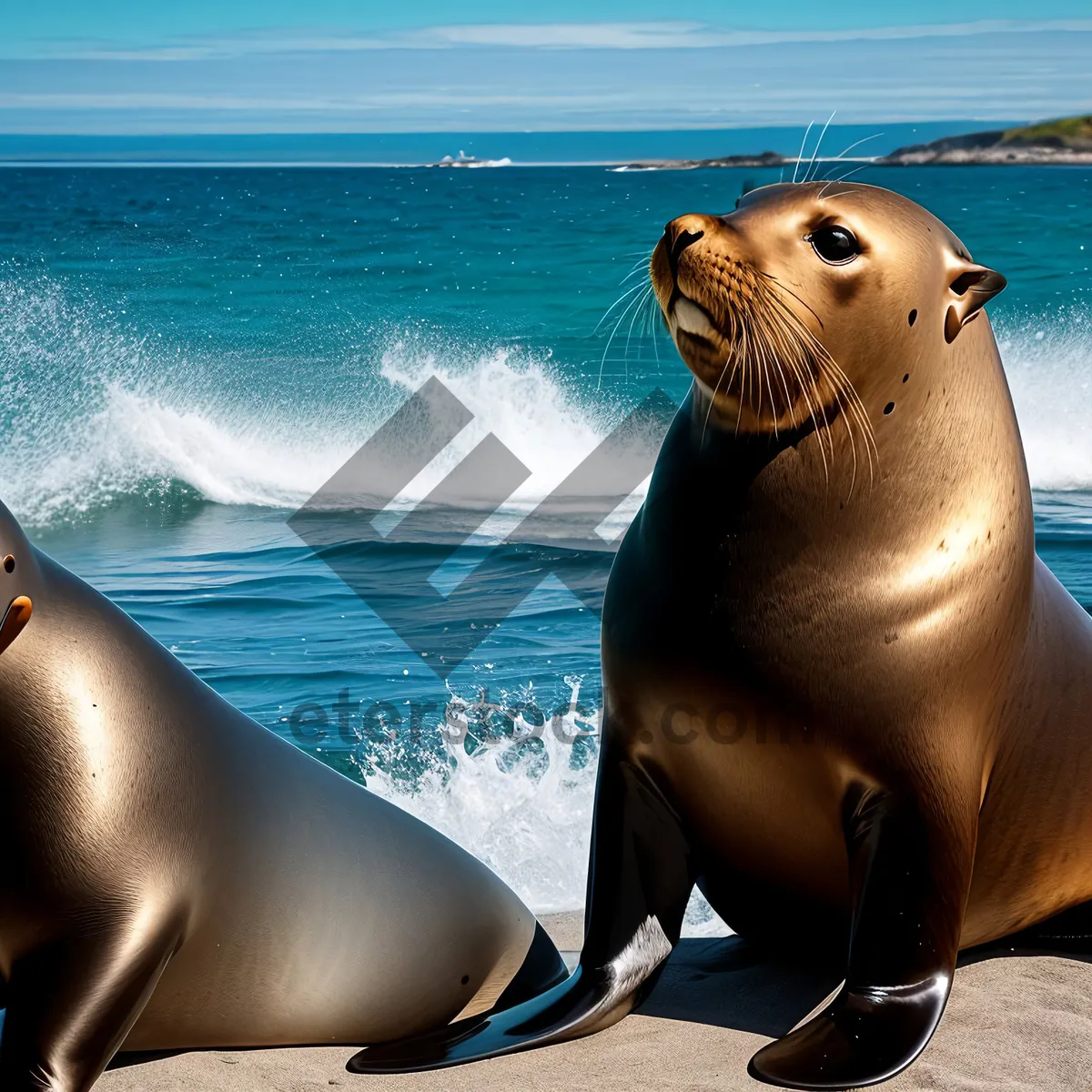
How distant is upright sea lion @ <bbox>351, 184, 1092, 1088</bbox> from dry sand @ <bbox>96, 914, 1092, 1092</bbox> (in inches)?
4.1

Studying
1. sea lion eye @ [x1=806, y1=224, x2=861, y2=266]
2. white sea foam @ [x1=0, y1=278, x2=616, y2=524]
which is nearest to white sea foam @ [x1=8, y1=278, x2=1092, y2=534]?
white sea foam @ [x1=0, y1=278, x2=616, y2=524]

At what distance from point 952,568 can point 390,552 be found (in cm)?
880

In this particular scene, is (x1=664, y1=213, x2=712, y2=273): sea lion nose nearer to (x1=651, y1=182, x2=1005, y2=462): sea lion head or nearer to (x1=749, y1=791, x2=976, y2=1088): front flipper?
(x1=651, y1=182, x2=1005, y2=462): sea lion head

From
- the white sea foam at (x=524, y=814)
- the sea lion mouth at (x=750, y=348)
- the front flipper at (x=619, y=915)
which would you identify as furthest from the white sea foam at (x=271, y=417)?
the sea lion mouth at (x=750, y=348)

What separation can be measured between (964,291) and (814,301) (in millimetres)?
364

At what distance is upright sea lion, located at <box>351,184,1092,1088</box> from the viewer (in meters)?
3.17

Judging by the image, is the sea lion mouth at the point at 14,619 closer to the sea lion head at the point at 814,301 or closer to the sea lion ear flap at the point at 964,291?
the sea lion head at the point at 814,301

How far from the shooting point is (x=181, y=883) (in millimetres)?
3271

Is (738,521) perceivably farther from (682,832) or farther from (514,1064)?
(514,1064)

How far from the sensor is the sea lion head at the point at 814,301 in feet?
10.3

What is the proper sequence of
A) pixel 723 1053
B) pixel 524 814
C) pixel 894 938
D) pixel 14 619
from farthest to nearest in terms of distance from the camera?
pixel 524 814 < pixel 723 1053 < pixel 894 938 < pixel 14 619

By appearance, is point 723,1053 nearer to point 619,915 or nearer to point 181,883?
point 619,915

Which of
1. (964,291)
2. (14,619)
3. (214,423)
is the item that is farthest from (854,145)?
(214,423)

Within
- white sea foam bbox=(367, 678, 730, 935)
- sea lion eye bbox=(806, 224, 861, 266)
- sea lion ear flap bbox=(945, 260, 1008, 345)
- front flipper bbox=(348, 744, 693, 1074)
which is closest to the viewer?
sea lion eye bbox=(806, 224, 861, 266)
